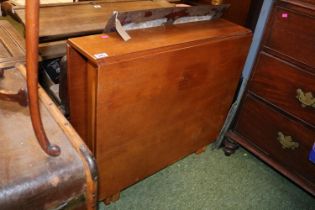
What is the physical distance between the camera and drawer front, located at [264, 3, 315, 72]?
115cm

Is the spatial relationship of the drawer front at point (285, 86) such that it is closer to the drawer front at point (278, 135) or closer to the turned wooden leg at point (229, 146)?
the drawer front at point (278, 135)

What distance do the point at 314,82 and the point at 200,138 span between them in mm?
607

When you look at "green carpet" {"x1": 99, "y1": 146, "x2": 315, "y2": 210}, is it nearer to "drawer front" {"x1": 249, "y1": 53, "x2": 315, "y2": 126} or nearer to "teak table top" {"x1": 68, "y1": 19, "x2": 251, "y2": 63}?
"drawer front" {"x1": 249, "y1": 53, "x2": 315, "y2": 126}

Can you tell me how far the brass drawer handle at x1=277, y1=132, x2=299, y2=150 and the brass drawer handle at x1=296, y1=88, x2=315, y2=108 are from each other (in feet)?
0.61

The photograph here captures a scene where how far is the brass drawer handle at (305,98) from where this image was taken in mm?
1215

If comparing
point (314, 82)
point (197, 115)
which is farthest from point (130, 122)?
point (314, 82)

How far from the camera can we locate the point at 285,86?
130cm

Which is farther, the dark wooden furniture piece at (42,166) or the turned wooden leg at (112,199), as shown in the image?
the turned wooden leg at (112,199)

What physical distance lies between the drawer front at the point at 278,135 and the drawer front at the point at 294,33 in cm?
29

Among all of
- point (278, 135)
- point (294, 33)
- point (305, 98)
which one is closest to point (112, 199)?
point (278, 135)

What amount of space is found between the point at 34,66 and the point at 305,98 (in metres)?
1.10

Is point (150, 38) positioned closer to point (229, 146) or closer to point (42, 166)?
point (42, 166)

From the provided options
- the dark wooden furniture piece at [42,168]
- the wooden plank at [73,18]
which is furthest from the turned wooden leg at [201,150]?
the dark wooden furniture piece at [42,168]

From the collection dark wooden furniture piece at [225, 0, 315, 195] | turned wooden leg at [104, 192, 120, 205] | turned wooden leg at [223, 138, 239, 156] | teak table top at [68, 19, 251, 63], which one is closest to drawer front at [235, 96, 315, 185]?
dark wooden furniture piece at [225, 0, 315, 195]
